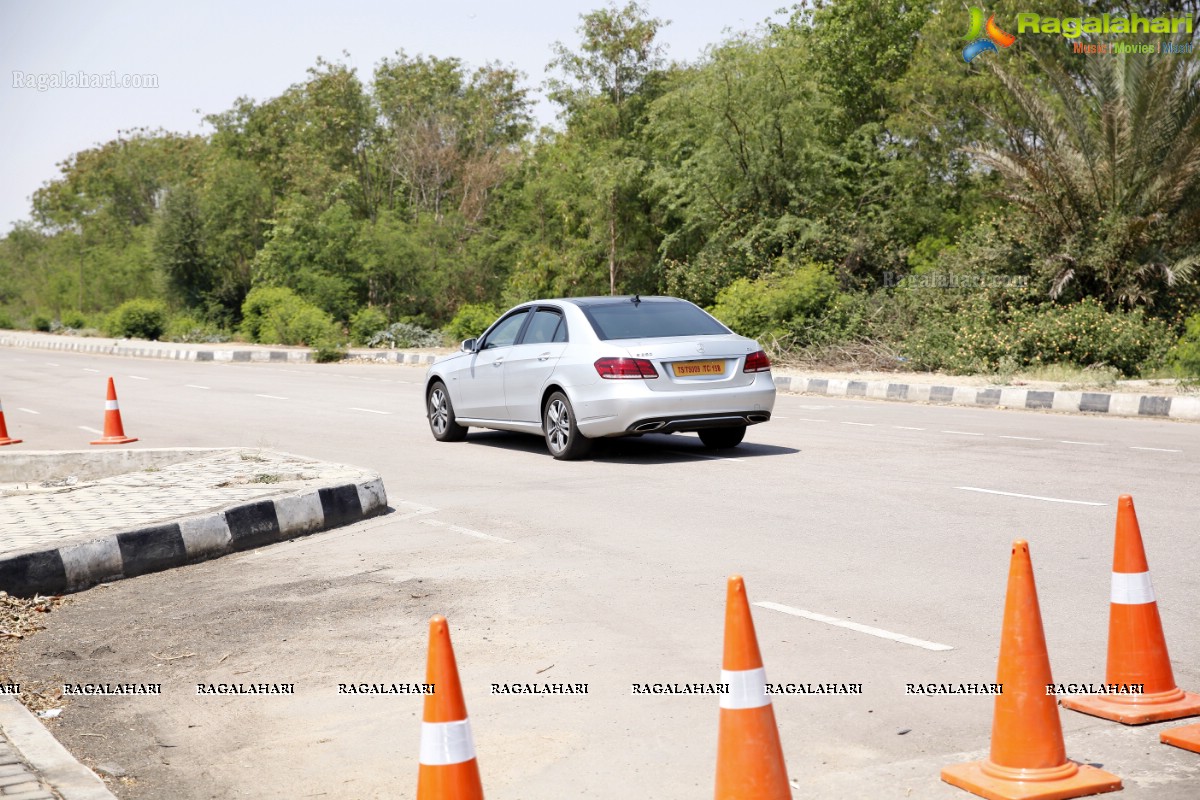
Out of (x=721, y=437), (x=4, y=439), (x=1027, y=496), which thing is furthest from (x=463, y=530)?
(x=4, y=439)

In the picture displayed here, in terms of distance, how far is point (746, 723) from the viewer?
3656 millimetres

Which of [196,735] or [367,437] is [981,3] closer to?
[367,437]

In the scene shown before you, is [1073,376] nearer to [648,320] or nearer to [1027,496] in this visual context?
[648,320]

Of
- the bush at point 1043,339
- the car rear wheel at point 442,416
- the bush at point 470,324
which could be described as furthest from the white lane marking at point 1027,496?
the bush at point 470,324

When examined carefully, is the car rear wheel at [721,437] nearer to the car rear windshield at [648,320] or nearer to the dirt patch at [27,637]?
the car rear windshield at [648,320]

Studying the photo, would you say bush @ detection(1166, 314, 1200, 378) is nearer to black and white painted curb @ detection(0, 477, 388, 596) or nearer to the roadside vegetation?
the roadside vegetation

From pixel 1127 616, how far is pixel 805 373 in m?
20.1

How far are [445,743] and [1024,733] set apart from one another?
179cm

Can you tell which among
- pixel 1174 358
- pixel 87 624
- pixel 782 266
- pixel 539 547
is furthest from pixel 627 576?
pixel 782 266

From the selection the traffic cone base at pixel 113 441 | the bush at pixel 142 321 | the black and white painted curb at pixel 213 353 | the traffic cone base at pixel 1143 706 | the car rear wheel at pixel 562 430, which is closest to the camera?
the traffic cone base at pixel 1143 706

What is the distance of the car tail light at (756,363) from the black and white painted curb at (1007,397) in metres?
7.34

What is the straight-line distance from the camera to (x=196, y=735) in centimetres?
492

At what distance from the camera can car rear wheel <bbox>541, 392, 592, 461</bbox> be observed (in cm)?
1228

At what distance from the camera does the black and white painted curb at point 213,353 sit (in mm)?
34688
